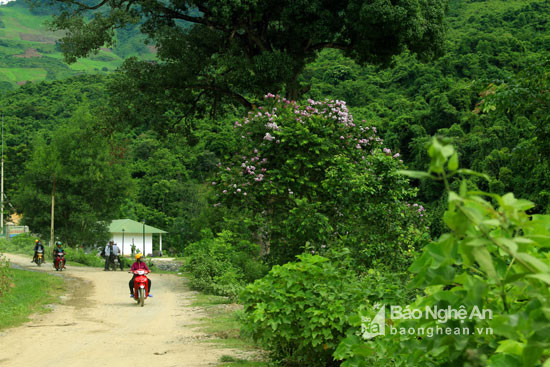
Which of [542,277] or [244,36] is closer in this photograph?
[542,277]

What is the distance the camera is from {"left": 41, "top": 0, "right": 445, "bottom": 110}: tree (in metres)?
16.1

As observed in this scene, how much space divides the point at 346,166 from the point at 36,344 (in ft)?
21.5

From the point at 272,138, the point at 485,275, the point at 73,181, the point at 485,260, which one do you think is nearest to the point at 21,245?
the point at 73,181

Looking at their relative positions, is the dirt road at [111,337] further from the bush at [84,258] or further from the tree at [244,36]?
the bush at [84,258]

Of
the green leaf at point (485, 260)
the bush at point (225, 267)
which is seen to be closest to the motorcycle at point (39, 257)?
the bush at point (225, 267)

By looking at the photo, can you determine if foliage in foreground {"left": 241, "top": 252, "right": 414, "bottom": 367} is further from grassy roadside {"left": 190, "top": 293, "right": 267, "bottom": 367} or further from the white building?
the white building

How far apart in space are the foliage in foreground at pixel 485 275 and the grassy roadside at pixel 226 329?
489 cm

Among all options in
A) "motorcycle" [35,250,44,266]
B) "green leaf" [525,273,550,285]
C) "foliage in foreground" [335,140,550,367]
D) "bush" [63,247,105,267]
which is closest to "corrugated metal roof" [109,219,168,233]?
"bush" [63,247,105,267]

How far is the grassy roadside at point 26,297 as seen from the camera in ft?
36.0

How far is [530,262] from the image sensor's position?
1457 millimetres

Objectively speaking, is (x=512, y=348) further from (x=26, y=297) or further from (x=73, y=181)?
(x=73, y=181)

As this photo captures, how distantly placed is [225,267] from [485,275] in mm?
15571

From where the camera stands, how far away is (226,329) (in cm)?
944

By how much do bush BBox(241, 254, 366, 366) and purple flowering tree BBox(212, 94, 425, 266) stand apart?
142 inches
